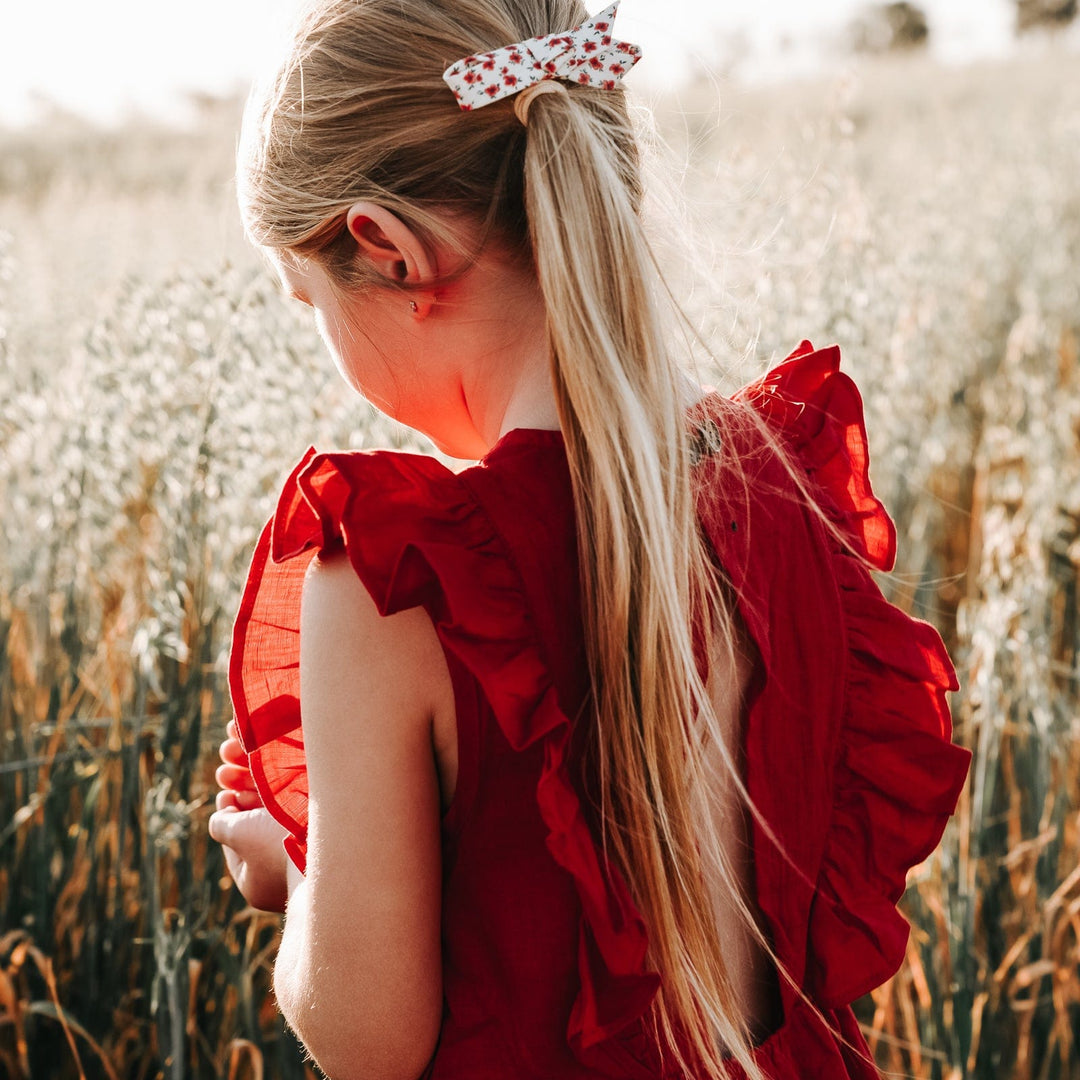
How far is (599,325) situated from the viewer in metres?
0.86

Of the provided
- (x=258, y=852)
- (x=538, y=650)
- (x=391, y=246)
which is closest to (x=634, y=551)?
(x=538, y=650)

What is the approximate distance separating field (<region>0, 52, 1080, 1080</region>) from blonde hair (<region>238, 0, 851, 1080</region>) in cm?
18

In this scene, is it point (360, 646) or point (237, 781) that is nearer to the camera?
point (360, 646)

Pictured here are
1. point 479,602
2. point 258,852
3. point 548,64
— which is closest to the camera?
point 479,602

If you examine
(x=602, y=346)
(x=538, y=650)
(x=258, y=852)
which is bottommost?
(x=258, y=852)

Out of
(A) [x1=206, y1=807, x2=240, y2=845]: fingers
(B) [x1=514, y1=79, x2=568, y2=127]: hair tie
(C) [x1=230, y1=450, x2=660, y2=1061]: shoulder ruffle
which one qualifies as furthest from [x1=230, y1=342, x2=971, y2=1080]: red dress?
(B) [x1=514, y1=79, x2=568, y2=127]: hair tie

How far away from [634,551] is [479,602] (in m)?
0.12

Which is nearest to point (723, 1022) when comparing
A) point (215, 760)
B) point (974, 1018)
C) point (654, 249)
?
point (654, 249)

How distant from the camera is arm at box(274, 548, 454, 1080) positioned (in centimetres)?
80

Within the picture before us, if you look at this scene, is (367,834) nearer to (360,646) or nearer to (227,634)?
(360,646)

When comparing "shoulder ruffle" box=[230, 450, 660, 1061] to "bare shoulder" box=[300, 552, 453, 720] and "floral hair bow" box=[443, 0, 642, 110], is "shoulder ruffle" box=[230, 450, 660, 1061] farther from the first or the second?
"floral hair bow" box=[443, 0, 642, 110]

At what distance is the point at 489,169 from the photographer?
921mm

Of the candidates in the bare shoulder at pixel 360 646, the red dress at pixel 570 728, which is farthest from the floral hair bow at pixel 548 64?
the bare shoulder at pixel 360 646

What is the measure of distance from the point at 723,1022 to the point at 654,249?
611 millimetres
